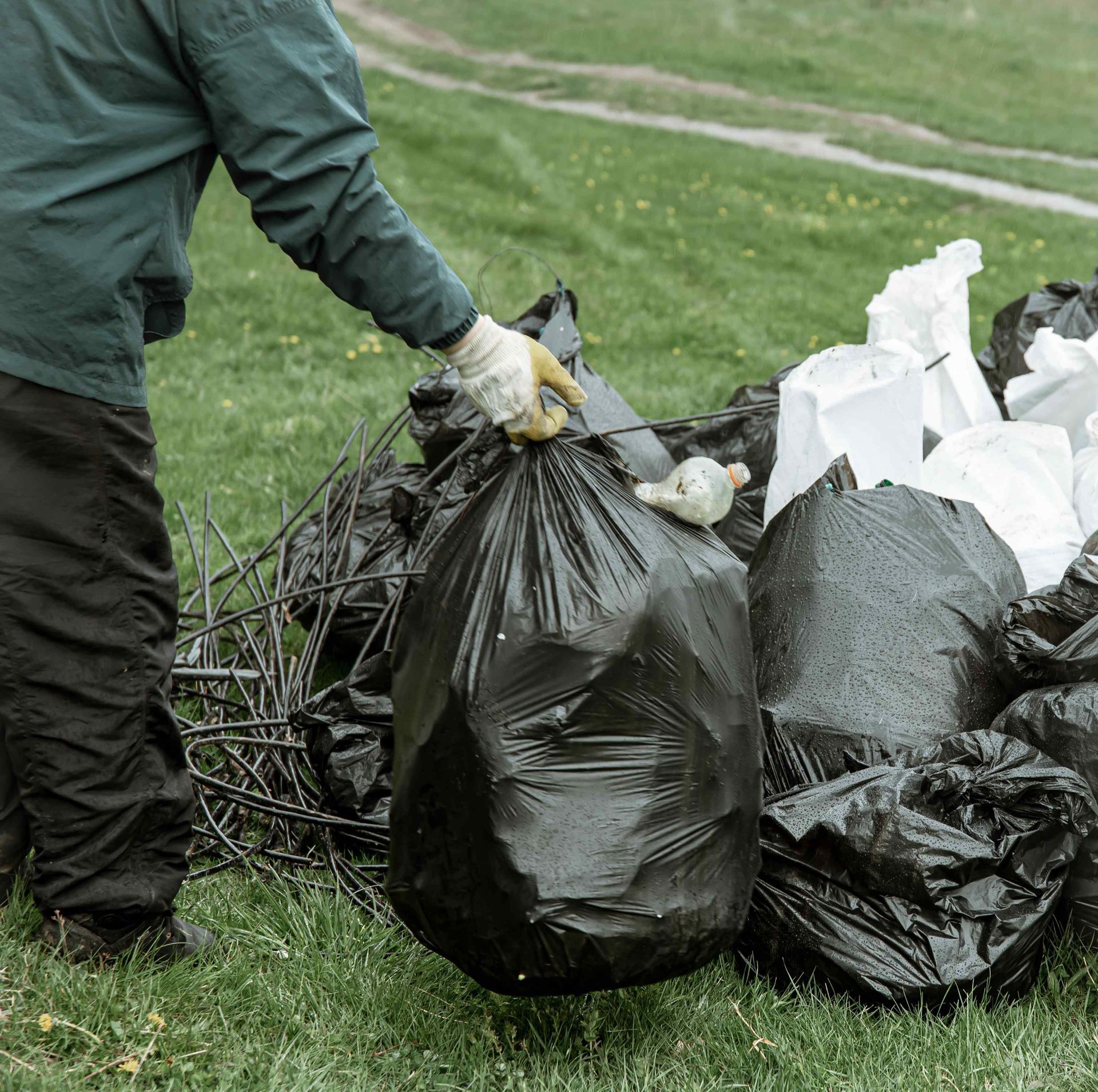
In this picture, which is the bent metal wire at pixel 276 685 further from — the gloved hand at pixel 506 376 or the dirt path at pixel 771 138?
the dirt path at pixel 771 138

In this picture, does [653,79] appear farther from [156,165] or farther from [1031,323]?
[156,165]

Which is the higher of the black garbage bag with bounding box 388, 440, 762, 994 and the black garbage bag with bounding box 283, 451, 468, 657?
the black garbage bag with bounding box 388, 440, 762, 994

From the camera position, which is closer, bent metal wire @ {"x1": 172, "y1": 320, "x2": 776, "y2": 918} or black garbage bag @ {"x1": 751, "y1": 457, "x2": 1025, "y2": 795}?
black garbage bag @ {"x1": 751, "y1": 457, "x2": 1025, "y2": 795}

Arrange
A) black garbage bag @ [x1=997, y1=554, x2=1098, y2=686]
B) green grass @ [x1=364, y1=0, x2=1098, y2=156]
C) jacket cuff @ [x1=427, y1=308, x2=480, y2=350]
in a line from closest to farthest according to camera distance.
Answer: jacket cuff @ [x1=427, y1=308, x2=480, y2=350], black garbage bag @ [x1=997, y1=554, x2=1098, y2=686], green grass @ [x1=364, y1=0, x2=1098, y2=156]

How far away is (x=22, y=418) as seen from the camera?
5.73 feet

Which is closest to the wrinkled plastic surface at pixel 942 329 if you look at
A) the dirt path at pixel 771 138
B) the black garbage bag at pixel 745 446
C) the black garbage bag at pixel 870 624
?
the black garbage bag at pixel 745 446

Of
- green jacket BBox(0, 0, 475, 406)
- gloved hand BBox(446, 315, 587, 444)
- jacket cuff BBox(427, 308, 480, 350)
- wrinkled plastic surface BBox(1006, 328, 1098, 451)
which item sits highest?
green jacket BBox(0, 0, 475, 406)

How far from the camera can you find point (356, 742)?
2500mm

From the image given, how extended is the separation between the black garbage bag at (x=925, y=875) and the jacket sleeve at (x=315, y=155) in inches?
43.1

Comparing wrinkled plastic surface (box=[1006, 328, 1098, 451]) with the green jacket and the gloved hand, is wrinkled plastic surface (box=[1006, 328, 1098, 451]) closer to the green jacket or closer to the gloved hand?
the gloved hand

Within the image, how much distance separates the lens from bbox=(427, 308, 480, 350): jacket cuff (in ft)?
5.87

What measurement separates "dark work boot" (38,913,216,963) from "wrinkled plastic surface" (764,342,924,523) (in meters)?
1.71

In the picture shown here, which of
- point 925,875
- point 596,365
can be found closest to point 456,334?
point 925,875

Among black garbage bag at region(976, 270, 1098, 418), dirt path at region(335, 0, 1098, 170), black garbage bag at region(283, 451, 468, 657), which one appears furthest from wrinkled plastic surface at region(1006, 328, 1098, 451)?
dirt path at region(335, 0, 1098, 170)
